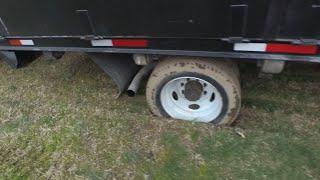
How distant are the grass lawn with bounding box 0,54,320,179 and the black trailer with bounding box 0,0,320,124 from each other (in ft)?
0.96

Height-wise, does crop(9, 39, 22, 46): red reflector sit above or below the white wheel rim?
above

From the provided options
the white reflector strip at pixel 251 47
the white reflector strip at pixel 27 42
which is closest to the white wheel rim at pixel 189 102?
the white reflector strip at pixel 251 47

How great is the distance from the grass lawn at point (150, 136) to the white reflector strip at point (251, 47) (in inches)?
36.3

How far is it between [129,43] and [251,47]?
3.71ft

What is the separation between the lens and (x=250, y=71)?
470 centimetres

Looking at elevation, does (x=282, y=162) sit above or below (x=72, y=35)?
below

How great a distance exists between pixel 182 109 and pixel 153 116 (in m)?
0.32

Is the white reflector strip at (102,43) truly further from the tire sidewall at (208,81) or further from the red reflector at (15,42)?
the red reflector at (15,42)

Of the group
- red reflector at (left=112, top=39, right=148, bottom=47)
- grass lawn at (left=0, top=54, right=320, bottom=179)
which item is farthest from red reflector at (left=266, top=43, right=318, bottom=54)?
red reflector at (left=112, top=39, right=148, bottom=47)

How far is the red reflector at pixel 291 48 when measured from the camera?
3076 mm

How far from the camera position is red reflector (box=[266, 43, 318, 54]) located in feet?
10.1

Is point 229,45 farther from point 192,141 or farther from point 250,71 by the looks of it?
point 250,71

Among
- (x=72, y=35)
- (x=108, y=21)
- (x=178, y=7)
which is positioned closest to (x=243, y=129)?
(x=178, y=7)

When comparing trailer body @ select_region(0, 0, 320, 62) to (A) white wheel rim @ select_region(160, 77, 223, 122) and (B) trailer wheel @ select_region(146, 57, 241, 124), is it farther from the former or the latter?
(A) white wheel rim @ select_region(160, 77, 223, 122)
